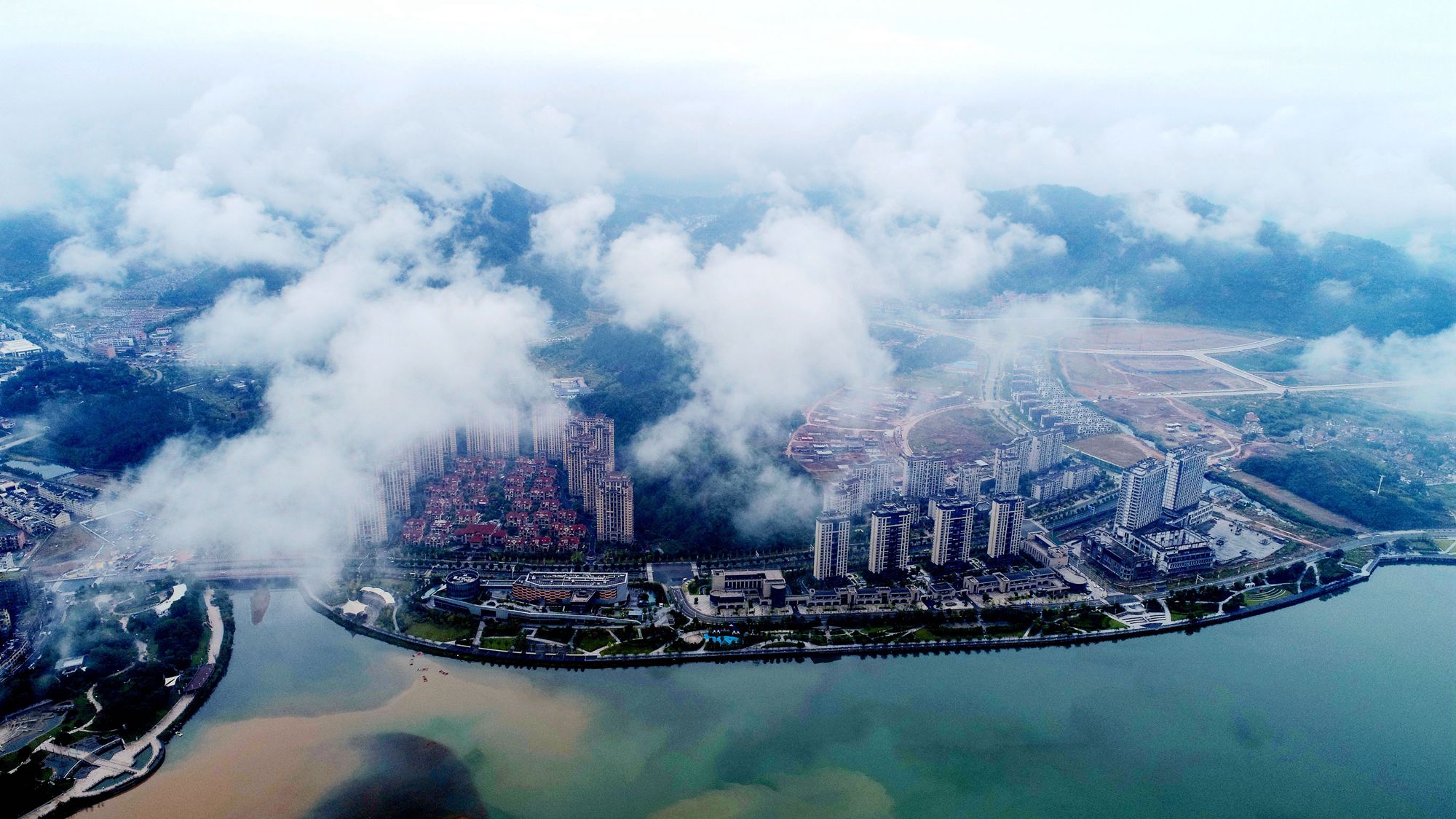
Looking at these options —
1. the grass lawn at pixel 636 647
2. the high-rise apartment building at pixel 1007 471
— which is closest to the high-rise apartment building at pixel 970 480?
the high-rise apartment building at pixel 1007 471

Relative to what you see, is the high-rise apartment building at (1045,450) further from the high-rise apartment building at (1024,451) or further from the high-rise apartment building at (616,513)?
the high-rise apartment building at (616,513)

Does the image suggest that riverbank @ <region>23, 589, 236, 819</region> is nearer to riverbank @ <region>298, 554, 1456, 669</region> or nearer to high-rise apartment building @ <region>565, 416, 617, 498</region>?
riverbank @ <region>298, 554, 1456, 669</region>

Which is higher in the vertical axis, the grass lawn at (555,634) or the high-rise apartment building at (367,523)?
the high-rise apartment building at (367,523)

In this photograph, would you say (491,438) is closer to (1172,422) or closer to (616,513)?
(616,513)

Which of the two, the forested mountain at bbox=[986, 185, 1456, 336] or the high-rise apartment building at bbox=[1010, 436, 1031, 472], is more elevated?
the forested mountain at bbox=[986, 185, 1456, 336]

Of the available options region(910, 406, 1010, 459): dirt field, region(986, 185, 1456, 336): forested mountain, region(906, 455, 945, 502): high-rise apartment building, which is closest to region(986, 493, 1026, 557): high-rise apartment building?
region(906, 455, 945, 502): high-rise apartment building

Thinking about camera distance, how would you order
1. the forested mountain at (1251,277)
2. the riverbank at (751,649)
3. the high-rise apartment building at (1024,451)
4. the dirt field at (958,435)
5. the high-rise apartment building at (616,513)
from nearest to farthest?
the riverbank at (751,649), the high-rise apartment building at (616,513), the high-rise apartment building at (1024,451), the dirt field at (958,435), the forested mountain at (1251,277)
